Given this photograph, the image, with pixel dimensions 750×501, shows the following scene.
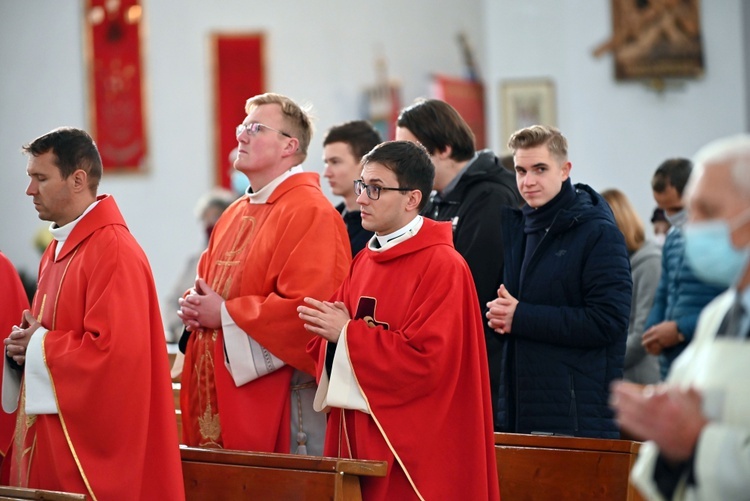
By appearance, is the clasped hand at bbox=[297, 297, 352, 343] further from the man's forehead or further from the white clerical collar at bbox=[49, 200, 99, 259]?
the white clerical collar at bbox=[49, 200, 99, 259]

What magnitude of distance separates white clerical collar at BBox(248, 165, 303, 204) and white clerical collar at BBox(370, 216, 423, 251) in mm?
914

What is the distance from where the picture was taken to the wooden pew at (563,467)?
3668 millimetres

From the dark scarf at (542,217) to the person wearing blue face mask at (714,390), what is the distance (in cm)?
194

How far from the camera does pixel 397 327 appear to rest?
11.6ft

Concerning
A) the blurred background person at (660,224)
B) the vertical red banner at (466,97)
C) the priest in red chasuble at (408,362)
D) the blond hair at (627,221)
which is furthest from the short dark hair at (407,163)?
the vertical red banner at (466,97)

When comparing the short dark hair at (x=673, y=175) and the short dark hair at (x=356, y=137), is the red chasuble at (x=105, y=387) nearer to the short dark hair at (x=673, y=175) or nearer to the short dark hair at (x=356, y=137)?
the short dark hair at (x=356, y=137)

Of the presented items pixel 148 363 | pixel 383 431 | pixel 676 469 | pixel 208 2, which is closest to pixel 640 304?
pixel 383 431

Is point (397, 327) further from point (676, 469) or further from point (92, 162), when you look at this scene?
point (676, 469)

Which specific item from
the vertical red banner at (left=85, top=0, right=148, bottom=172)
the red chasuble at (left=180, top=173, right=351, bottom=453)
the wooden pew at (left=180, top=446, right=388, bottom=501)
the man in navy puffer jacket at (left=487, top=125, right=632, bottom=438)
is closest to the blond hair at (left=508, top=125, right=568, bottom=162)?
the man in navy puffer jacket at (left=487, top=125, right=632, bottom=438)

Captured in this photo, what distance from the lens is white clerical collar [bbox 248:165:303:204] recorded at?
4.42m

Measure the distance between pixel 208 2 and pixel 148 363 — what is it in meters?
9.15

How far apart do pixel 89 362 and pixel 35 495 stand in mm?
466

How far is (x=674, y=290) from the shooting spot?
500 centimetres

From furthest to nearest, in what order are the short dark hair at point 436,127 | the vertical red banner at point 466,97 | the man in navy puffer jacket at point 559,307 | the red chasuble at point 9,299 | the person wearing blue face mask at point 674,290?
the vertical red banner at point 466,97
the person wearing blue face mask at point 674,290
the short dark hair at point 436,127
the red chasuble at point 9,299
the man in navy puffer jacket at point 559,307
